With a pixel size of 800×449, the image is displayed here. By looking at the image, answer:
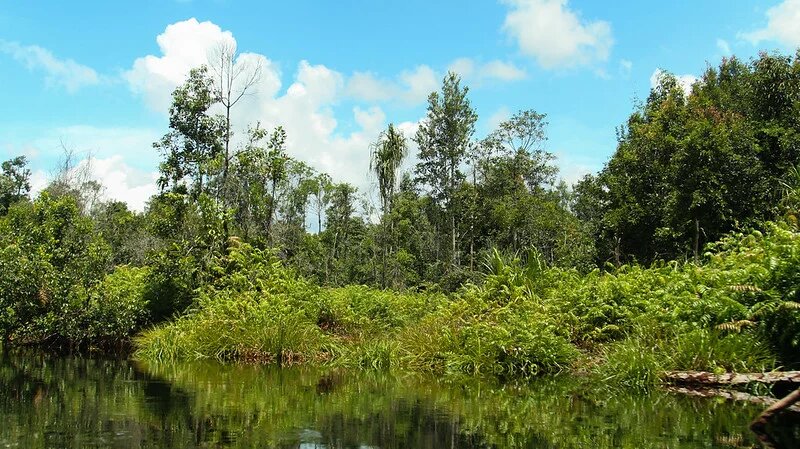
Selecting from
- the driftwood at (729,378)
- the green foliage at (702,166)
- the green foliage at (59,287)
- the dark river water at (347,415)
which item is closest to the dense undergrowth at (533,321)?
the driftwood at (729,378)

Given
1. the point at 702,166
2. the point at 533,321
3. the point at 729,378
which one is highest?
the point at 702,166

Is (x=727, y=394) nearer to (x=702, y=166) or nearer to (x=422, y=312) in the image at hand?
(x=422, y=312)

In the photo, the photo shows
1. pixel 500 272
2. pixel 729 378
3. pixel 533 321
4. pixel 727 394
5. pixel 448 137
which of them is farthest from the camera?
pixel 448 137

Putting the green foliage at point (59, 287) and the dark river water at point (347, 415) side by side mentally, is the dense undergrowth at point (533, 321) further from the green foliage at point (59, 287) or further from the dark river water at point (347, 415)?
the green foliage at point (59, 287)

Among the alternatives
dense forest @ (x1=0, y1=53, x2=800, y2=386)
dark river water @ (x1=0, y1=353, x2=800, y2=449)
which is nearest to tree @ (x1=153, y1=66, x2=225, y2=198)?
dense forest @ (x1=0, y1=53, x2=800, y2=386)

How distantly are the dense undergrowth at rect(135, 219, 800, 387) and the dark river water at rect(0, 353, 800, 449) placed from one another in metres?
0.88

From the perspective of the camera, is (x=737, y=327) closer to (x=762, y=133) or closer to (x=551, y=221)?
(x=762, y=133)

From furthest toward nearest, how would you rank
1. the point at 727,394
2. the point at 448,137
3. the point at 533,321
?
1. the point at 448,137
2. the point at 533,321
3. the point at 727,394

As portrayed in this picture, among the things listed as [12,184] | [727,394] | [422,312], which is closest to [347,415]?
[727,394]

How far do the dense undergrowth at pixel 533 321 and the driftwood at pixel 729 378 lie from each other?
17cm

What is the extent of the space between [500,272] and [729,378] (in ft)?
18.2

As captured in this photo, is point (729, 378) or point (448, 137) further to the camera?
point (448, 137)

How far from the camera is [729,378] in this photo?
8039 millimetres

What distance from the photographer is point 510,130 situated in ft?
112
